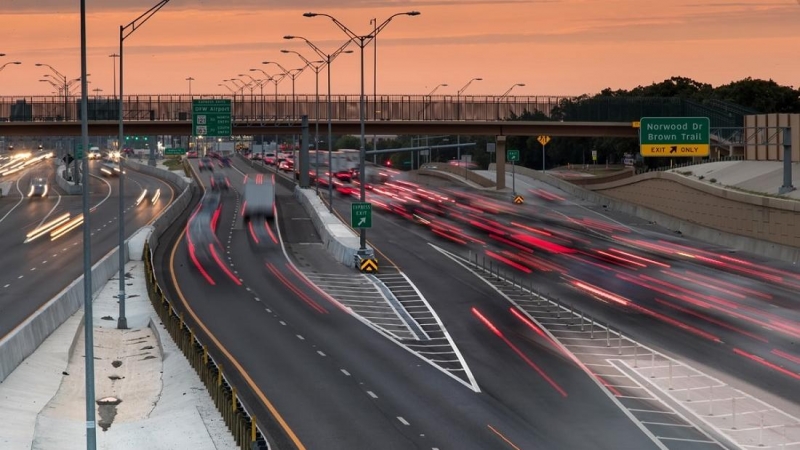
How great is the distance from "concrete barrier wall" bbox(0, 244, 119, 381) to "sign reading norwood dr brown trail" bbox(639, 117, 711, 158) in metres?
39.1

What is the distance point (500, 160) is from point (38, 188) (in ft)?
176

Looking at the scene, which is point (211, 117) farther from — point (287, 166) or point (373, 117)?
point (287, 166)

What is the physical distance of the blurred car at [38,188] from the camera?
13688 centimetres

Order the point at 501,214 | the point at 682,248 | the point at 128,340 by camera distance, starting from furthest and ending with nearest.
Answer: the point at 501,214
the point at 682,248
the point at 128,340

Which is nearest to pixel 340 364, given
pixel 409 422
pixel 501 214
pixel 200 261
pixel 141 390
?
pixel 141 390

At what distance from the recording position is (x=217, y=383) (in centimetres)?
3431

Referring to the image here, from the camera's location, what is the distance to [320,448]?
3028 cm

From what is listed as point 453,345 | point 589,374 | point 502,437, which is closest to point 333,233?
point 453,345

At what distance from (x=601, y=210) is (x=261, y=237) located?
36.0 meters

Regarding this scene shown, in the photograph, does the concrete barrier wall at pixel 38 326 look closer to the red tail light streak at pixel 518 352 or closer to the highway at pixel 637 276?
the highway at pixel 637 276

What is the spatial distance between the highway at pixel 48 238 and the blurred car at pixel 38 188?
939 mm

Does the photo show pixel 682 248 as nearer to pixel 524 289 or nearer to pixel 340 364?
pixel 524 289

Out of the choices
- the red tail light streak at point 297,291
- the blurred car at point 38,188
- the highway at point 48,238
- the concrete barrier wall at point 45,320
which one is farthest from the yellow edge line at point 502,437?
the blurred car at point 38,188

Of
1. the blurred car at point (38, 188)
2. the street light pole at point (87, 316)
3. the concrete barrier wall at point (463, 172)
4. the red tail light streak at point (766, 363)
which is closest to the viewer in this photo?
the street light pole at point (87, 316)
